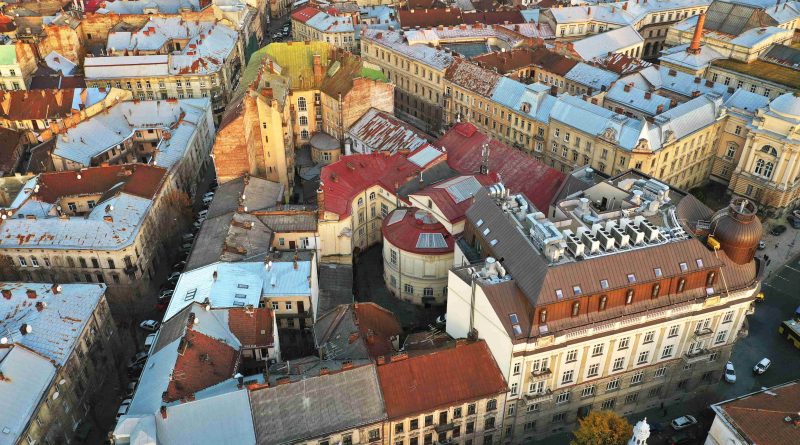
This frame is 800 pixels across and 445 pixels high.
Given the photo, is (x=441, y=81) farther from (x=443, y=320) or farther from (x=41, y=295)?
(x=41, y=295)

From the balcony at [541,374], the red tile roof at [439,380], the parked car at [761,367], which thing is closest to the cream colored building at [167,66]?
the red tile roof at [439,380]

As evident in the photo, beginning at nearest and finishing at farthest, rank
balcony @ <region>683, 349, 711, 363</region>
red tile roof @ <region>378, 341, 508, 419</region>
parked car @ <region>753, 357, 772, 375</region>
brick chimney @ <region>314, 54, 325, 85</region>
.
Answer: red tile roof @ <region>378, 341, 508, 419</region>, balcony @ <region>683, 349, 711, 363</region>, parked car @ <region>753, 357, 772, 375</region>, brick chimney @ <region>314, 54, 325, 85</region>

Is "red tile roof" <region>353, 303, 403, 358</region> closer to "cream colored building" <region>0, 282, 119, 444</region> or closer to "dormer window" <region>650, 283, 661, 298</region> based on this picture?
"dormer window" <region>650, 283, 661, 298</region>

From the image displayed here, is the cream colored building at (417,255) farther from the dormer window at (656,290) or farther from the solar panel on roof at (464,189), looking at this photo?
the dormer window at (656,290)

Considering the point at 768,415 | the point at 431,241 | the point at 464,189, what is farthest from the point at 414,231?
the point at 768,415

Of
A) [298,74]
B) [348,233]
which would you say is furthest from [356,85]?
[348,233]

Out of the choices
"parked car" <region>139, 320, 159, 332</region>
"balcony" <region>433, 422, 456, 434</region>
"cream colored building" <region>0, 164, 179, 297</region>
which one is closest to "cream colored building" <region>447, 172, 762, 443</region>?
"balcony" <region>433, 422, 456, 434</region>
